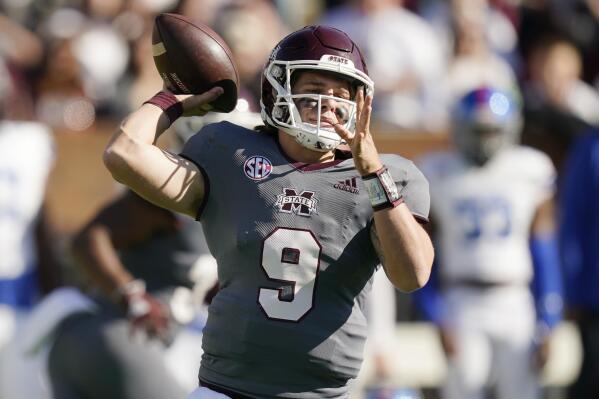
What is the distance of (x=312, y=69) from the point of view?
11.6 ft

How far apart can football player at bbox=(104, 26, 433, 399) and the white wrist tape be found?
0.09 m

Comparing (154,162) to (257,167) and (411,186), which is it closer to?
(257,167)

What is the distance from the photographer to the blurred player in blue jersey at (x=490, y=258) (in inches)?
258

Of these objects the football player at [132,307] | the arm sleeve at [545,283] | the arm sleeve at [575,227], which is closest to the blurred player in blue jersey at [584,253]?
the arm sleeve at [575,227]

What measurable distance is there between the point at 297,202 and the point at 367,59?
15.1 feet

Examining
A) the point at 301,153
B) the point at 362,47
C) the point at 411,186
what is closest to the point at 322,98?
the point at 301,153

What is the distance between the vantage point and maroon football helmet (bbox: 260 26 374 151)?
3.50 m

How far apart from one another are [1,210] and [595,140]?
9.29 feet

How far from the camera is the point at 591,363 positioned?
6316 millimetres

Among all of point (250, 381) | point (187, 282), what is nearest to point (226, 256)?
point (250, 381)

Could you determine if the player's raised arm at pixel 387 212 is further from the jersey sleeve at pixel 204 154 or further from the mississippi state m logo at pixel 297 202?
the jersey sleeve at pixel 204 154

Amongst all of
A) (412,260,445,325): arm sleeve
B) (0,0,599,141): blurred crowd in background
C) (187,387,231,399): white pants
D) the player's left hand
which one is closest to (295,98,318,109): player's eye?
the player's left hand

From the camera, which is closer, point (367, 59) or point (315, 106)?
point (315, 106)

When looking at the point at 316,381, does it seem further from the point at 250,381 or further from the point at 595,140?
the point at 595,140
